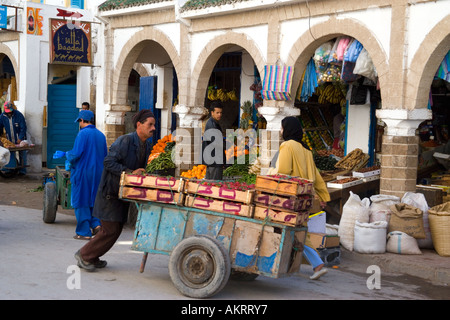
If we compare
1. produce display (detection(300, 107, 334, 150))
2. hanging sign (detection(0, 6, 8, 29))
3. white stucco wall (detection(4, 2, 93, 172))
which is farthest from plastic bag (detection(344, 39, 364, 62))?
hanging sign (detection(0, 6, 8, 29))

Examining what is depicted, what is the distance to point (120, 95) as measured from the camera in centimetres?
1600

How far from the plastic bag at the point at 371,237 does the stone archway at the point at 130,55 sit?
22.3 ft

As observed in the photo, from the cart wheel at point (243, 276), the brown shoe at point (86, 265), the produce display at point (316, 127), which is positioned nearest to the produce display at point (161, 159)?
the produce display at point (316, 127)

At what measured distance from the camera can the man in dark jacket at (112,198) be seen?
6.45m

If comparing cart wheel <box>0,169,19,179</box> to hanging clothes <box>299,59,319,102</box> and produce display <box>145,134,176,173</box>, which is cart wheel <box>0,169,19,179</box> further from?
hanging clothes <box>299,59,319,102</box>

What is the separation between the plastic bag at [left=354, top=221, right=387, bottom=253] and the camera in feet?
27.4

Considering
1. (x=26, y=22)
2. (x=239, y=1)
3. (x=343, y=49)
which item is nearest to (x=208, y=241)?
(x=343, y=49)

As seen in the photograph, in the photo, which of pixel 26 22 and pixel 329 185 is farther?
pixel 26 22

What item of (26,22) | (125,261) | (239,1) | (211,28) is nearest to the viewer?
(125,261)

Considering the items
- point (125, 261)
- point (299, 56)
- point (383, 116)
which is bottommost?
point (125, 261)

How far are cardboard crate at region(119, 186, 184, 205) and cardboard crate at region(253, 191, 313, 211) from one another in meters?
0.72

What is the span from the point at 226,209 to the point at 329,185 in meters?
4.94

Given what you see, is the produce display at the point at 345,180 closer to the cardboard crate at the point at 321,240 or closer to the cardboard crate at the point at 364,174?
the cardboard crate at the point at 364,174

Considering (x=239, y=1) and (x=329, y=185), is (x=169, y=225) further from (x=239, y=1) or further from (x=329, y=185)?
(x=239, y=1)
